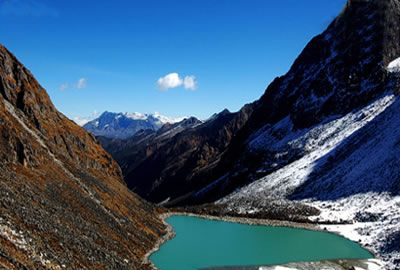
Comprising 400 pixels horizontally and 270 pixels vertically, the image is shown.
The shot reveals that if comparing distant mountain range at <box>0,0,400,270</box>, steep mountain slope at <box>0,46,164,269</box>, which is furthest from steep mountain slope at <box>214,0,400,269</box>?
steep mountain slope at <box>0,46,164,269</box>

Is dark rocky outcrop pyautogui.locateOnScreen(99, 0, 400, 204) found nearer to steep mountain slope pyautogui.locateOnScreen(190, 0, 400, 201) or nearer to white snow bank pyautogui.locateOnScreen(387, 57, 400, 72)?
steep mountain slope pyautogui.locateOnScreen(190, 0, 400, 201)

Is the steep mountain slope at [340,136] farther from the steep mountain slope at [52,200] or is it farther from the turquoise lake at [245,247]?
the steep mountain slope at [52,200]

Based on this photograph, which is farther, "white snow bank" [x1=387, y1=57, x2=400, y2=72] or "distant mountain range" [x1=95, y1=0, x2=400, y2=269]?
"white snow bank" [x1=387, y1=57, x2=400, y2=72]

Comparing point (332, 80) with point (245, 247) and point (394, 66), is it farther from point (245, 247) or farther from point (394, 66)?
point (245, 247)

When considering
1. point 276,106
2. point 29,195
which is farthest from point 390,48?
point 29,195

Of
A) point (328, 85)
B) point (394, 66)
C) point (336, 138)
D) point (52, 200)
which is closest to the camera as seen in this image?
point (52, 200)

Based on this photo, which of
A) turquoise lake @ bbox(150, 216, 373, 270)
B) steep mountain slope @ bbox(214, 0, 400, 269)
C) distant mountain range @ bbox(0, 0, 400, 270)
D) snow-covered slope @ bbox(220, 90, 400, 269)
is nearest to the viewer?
distant mountain range @ bbox(0, 0, 400, 270)

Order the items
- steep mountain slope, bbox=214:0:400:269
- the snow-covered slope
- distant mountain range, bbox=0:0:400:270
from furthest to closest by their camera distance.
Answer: steep mountain slope, bbox=214:0:400:269 → the snow-covered slope → distant mountain range, bbox=0:0:400:270

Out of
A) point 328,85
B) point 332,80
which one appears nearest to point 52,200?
point 328,85
